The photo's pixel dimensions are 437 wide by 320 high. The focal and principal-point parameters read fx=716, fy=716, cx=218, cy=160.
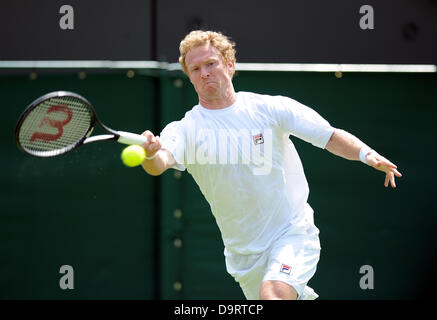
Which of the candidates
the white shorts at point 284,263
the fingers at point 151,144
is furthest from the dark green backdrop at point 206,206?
the fingers at point 151,144

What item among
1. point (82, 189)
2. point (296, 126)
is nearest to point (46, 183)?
point (82, 189)

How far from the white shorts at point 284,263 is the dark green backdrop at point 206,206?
1433mm

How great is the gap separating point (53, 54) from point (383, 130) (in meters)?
2.59

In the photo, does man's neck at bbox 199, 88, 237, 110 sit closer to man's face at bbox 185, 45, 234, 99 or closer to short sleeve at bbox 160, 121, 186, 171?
man's face at bbox 185, 45, 234, 99

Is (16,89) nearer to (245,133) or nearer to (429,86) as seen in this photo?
(245,133)

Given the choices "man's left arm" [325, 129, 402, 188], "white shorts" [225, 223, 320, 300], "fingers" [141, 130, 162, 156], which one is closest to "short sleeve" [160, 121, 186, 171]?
"fingers" [141, 130, 162, 156]

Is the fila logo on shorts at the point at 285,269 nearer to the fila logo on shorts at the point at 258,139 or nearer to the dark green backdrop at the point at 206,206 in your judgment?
the fila logo on shorts at the point at 258,139

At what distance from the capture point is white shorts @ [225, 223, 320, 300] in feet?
12.1

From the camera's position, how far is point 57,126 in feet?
11.8

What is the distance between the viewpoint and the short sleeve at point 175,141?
3.67 metres

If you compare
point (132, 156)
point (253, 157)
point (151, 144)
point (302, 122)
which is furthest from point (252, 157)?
point (132, 156)

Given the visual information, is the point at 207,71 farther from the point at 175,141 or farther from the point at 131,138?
the point at 131,138

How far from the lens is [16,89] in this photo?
537cm

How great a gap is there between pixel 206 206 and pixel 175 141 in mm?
1778
